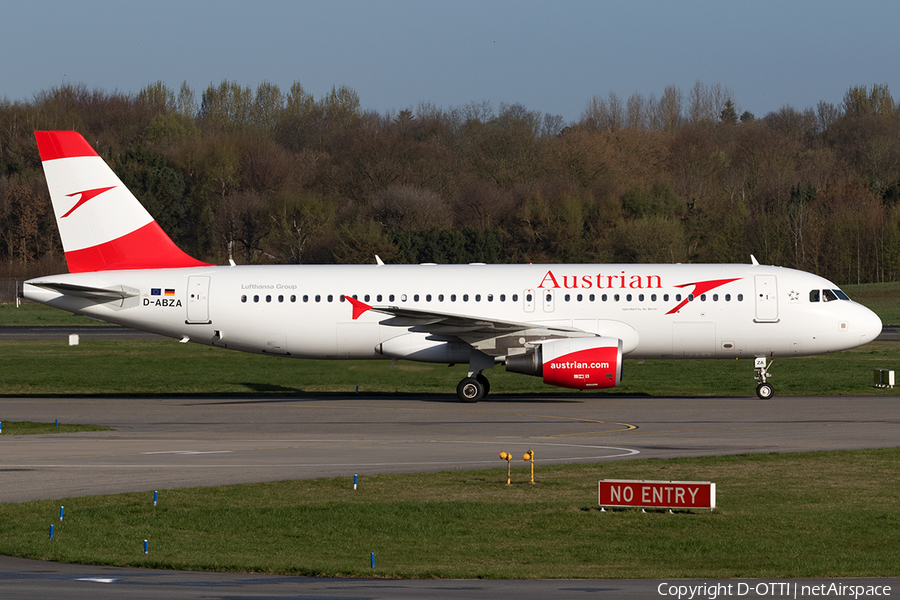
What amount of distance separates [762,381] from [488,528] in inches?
854

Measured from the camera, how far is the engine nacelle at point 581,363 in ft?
108

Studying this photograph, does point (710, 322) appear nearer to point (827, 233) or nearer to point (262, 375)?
point (262, 375)

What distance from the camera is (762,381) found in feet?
117

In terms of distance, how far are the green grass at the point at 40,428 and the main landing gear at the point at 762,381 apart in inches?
800

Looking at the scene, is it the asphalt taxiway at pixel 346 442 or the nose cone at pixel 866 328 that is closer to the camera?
the asphalt taxiway at pixel 346 442

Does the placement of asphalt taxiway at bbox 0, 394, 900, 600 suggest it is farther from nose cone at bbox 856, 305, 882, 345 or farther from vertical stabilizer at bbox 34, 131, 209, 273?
vertical stabilizer at bbox 34, 131, 209, 273

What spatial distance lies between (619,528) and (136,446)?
13491 millimetres

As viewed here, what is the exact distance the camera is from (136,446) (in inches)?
999

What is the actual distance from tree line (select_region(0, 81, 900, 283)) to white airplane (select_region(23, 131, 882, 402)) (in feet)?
195

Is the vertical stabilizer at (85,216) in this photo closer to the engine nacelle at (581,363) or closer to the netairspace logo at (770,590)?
the engine nacelle at (581,363)

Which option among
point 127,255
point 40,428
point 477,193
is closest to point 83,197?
point 127,255

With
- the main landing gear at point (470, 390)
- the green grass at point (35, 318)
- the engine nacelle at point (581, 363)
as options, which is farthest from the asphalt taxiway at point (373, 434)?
the green grass at point (35, 318)

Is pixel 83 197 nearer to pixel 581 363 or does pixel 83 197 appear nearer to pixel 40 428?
pixel 40 428

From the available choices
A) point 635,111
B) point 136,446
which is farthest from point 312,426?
point 635,111
